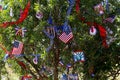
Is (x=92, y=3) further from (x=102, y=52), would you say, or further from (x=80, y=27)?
(x=102, y=52)

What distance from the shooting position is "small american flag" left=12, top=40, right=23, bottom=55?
31.7ft

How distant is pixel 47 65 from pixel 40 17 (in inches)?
74.3

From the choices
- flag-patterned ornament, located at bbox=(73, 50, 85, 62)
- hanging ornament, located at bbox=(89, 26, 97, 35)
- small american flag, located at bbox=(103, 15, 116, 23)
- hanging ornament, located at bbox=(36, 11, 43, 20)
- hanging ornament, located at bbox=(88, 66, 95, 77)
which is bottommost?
hanging ornament, located at bbox=(88, 66, 95, 77)

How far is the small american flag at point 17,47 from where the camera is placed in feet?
31.7

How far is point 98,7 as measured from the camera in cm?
924

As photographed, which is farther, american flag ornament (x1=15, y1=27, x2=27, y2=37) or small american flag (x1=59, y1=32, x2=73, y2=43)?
american flag ornament (x1=15, y1=27, x2=27, y2=37)

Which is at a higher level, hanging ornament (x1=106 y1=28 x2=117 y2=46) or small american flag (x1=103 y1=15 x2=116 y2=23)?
small american flag (x1=103 y1=15 x2=116 y2=23)

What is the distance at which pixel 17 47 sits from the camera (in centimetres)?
970

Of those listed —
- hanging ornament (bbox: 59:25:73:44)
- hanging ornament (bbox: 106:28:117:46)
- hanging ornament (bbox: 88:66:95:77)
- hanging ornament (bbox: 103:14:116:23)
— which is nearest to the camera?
hanging ornament (bbox: 59:25:73:44)

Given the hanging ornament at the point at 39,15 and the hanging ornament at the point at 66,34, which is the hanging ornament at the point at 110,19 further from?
the hanging ornament at the point at 39,15

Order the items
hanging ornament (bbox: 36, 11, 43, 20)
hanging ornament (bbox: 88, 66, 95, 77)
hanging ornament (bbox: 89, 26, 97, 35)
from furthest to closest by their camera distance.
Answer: hanging ornament (bbox: 88, 66, 95, 77)
hanging ornament (bbox: 89, 26, 97, 35)
hanging ornament (bbox: 36, 11, 43, 20)

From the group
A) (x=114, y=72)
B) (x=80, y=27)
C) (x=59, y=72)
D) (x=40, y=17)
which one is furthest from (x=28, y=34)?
(x=114, y=72)

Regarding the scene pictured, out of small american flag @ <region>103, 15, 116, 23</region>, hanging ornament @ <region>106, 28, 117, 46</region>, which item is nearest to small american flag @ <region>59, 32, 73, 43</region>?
small american flag @ <region>103, 15, 116, 23</region>

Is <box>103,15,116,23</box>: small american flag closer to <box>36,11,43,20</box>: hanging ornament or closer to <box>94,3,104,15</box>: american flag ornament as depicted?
<box>94,3,104,15</box>: american flag ornament
